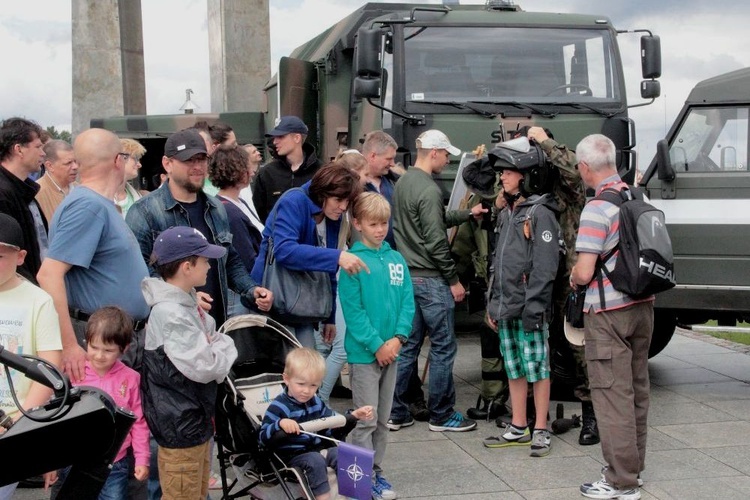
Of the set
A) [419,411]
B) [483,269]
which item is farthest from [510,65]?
[419,411]

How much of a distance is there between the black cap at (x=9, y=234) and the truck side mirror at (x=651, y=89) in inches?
272

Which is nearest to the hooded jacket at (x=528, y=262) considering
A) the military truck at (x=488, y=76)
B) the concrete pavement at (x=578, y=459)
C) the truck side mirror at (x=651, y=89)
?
the concrete pavement at (x=578, y=459)

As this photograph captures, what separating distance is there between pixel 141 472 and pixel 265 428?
577 millimetres

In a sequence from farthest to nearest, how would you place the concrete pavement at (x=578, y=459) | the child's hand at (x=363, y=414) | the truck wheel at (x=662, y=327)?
the truck wheel at (x=662, y=327) → the concrete pavement at (x=578, y=459) → the child's hand at (x=363, y=414)

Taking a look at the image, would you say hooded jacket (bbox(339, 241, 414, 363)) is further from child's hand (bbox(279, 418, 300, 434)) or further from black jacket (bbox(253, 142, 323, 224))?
black jacket (bbox(253, 142, 323, 224))

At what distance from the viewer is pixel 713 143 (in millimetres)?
7996

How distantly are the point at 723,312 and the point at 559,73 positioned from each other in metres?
2.73

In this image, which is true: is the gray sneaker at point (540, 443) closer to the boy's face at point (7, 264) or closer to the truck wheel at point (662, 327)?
the truck wheel at point (662, 327)

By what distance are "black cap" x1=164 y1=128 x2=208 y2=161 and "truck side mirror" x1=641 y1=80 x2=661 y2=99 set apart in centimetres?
553

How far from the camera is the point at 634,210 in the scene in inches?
207

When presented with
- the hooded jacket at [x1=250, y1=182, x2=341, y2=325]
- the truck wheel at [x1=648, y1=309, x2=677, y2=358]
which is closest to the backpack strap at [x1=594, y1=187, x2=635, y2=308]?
the hooded jacket at [x1=250, y1=182, x2=341, y2=325]

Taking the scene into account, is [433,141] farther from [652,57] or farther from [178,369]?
[652,57]

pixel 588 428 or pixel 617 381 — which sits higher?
pixel 617 381

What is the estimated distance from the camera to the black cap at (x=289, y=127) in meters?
7.04
